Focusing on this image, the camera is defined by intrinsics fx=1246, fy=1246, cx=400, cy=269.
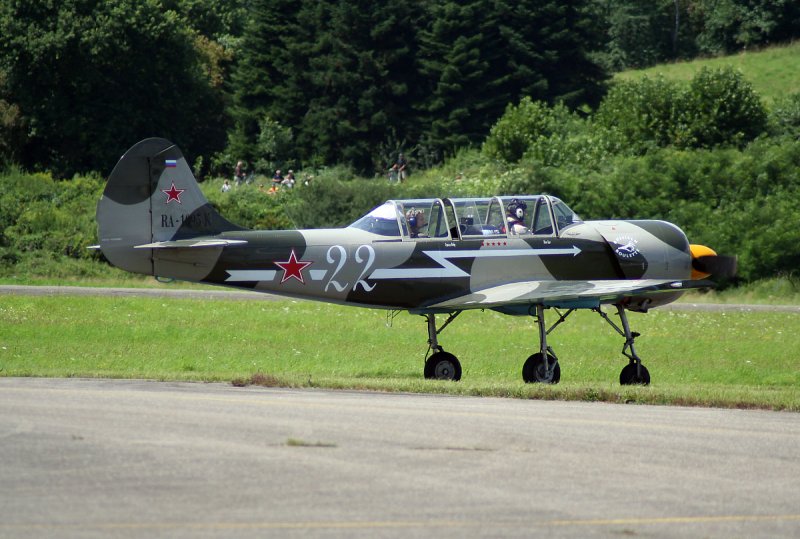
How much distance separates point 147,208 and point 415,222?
3927 mm

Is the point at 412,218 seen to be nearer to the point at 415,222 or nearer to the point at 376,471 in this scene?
the point at 415,222

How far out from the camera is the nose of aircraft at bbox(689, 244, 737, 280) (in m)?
20.0

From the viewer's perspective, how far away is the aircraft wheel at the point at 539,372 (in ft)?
59.9

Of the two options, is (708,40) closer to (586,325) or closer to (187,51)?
(187,51)

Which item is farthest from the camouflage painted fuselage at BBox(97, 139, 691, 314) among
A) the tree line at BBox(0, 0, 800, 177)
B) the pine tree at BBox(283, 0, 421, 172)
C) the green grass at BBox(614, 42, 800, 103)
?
the green grass at BBox(614, 42, 800, 103)

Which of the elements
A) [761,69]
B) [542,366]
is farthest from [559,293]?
[761,69]

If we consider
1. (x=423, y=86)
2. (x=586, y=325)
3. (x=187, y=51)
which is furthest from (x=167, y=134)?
(x=586, y=325)

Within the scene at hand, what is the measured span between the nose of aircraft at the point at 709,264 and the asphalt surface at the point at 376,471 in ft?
22.3

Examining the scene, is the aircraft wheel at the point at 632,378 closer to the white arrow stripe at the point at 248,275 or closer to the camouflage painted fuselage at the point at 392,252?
the camouflage painted fuselage at the point at 392,252

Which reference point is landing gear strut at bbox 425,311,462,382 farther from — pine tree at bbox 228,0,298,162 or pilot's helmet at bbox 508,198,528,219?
pine tree at bbox 228,0,298,162

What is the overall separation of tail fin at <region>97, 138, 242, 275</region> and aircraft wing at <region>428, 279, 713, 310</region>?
151 inches

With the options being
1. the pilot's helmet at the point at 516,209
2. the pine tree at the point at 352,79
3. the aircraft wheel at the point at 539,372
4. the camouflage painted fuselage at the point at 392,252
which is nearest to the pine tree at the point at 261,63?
the pine tree at the point at 352,79

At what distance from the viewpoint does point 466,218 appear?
18812mm

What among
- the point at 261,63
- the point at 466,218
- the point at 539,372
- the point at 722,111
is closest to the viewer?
the point at 539,372
